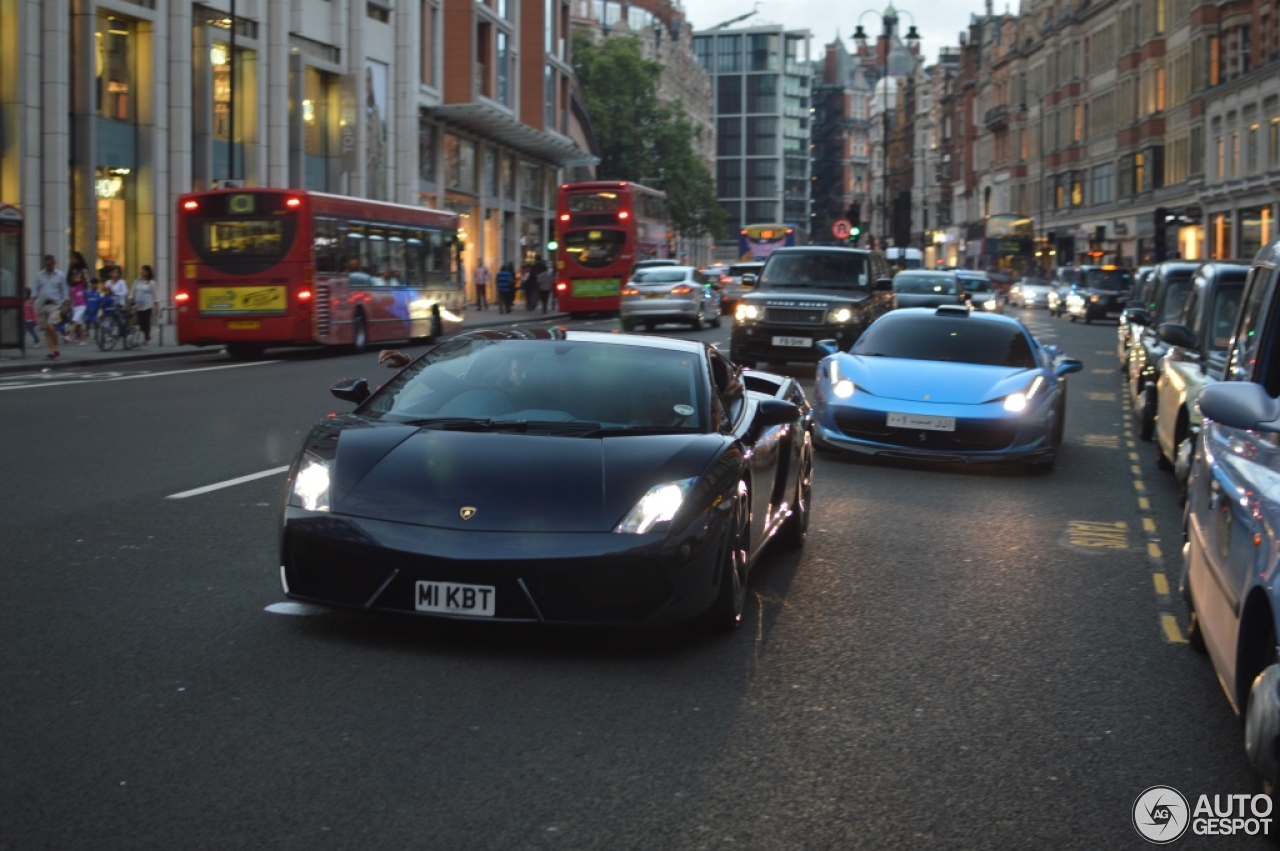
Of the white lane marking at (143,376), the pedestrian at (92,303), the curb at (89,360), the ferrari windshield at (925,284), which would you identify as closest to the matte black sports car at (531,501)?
the white lane marking at (143,376)

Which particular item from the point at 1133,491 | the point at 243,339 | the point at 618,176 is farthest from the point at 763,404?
the point at 618,176

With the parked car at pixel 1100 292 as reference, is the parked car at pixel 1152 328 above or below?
below

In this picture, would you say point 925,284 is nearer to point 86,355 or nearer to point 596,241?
point 86,355

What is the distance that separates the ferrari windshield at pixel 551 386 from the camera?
718cm

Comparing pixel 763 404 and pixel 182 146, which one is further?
pixel 182 146

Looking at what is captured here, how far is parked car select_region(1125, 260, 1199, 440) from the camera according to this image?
16141 millimetres

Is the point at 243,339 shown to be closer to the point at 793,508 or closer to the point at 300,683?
the point at 793,508

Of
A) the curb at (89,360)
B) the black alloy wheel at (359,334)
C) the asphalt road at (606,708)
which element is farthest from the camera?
the black alloy wheel at (359,334)

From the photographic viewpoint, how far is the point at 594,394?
7.31 m

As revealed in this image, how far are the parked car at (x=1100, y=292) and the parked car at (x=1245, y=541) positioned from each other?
47.6 meters

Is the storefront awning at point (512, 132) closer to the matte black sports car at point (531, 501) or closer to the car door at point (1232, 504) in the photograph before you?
the matte black sports car at point (531, 501)

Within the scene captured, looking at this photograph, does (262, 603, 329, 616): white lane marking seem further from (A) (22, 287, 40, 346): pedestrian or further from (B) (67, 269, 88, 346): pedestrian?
(B) (67, 269, 88, 346): pedestrian

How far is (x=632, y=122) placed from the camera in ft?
334

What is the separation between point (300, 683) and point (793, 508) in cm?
381
